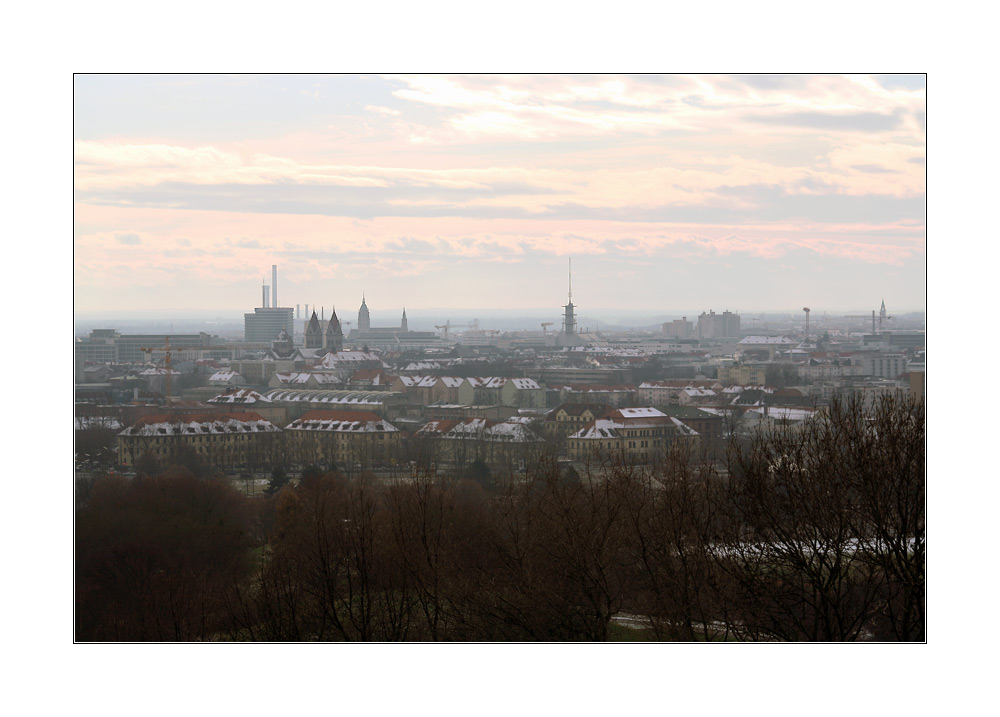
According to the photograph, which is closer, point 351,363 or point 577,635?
point 577,635

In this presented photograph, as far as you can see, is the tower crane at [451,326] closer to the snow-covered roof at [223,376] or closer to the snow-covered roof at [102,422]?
the snow-covered roof at [223,376]

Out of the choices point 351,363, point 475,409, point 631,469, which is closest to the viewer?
point 631,469

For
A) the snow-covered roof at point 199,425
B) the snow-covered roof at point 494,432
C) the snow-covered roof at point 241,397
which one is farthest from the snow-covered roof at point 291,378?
the snow-covered roof at point 494,432

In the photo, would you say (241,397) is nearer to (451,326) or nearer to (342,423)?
(342,423)

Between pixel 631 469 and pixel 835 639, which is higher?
A: pixel 631 469

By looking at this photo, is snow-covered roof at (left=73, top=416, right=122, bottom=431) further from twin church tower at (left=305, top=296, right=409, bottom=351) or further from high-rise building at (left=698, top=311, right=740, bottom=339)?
high-rise building at (left=698, top=311, right=740, bottom=339)
